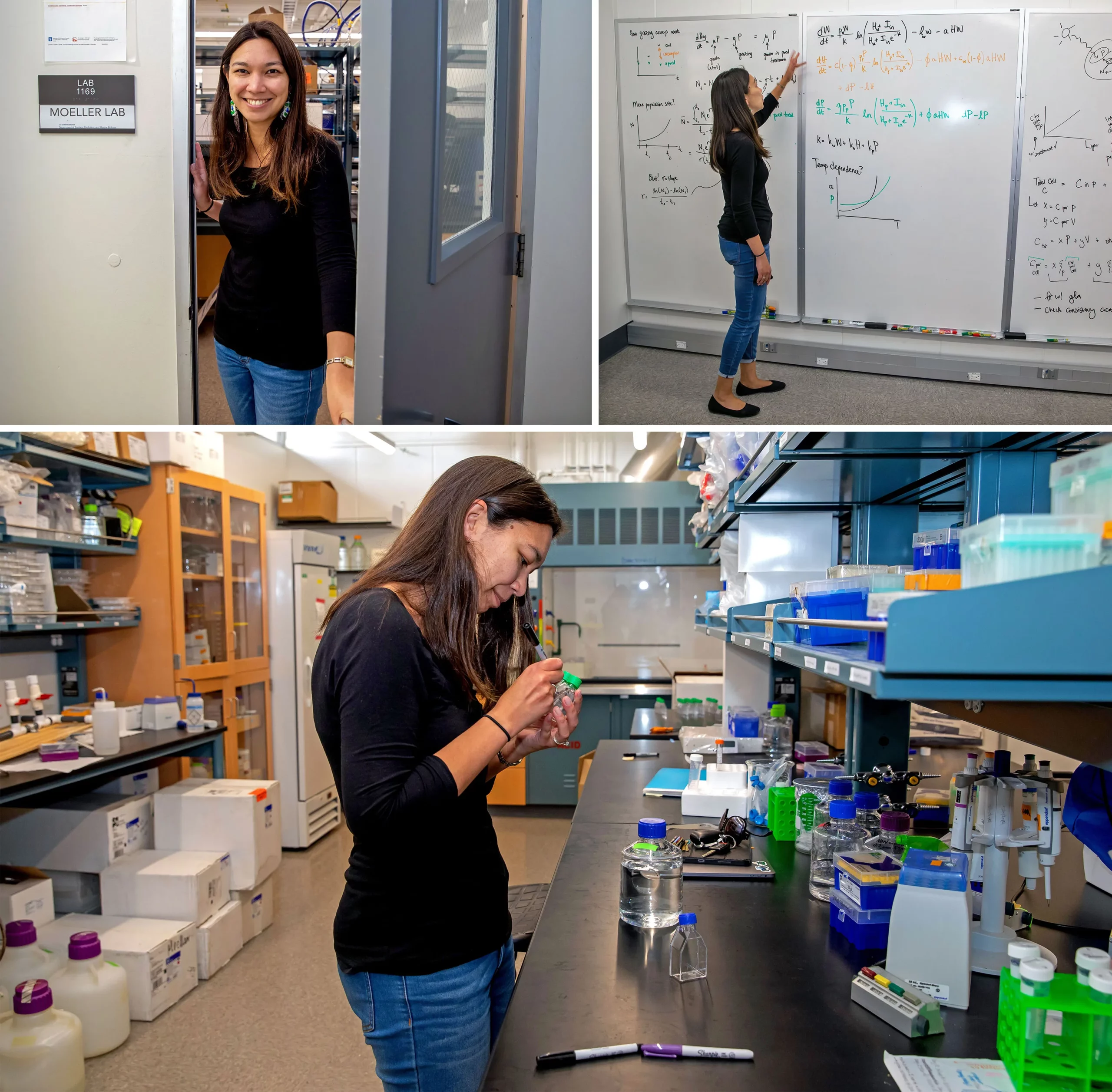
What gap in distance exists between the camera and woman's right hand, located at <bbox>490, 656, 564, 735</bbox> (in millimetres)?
1196

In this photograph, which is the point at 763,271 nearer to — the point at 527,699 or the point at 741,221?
the point at 741,221

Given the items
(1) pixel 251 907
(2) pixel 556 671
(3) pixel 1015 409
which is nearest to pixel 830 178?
(3) pixel 1015 409

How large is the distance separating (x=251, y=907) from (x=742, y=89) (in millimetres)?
3810

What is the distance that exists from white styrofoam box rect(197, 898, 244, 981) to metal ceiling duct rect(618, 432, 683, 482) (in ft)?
11.4

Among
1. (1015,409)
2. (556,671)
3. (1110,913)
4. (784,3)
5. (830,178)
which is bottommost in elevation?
(1110,913)

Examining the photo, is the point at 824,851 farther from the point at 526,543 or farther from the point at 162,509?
the point at 162,509

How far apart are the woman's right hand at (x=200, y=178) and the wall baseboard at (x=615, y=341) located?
1.59m

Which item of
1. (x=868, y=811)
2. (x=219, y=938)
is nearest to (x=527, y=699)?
(x=868, y=811)

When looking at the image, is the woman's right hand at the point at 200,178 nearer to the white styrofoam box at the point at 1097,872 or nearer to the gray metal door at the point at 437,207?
the gray metal door at the point at 437,207

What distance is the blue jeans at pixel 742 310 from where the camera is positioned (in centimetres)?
286

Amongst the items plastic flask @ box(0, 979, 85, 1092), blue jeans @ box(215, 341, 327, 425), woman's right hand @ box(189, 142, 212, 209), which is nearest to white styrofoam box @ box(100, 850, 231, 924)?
plastic flask @ box(0, 979, 85, 1092)

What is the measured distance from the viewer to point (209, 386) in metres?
2.28

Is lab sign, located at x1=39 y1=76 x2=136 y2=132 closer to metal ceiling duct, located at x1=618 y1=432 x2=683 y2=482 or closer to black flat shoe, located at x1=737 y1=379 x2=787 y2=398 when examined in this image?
black flat shoe, located at x1=737 y1=379 x2=787 y2=398

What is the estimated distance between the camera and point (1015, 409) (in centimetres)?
331
